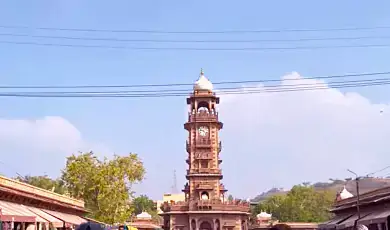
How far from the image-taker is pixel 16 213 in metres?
24.3

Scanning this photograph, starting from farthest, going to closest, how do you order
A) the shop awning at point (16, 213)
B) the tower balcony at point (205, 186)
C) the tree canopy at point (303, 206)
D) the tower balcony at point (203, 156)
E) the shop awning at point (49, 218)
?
1. the tree canopy at point (303, 206)
2. the tower balcony at point (203, 156)
3. the tower balcony at point (205, 186)
4. the shop awning at point (49, 218)
5. the shop awning at point (16, 213)

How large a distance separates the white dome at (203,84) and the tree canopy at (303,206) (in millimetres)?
31407

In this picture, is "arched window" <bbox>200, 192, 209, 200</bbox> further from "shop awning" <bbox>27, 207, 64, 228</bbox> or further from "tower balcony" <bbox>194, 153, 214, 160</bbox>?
→ "shop awning" <bbox>27, 207, 64, 228</bbox>

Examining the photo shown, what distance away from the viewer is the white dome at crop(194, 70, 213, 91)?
271 feet

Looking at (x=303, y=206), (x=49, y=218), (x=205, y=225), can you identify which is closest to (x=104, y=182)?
(x=49, y=218)

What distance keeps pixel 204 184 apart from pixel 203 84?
49.9 feet

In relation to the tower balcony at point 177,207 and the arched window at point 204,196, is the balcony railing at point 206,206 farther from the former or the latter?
the arched window at point 204,196

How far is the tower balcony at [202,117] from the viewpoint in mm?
80188

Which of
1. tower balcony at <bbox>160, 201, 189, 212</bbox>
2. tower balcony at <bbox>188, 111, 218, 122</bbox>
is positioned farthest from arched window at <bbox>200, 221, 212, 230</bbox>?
tower balcony at <bbox>188, 111, 218, 122</bbox>

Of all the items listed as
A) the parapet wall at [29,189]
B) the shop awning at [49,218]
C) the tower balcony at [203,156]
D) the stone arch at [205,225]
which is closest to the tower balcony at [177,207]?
the stone arch at [205,225]

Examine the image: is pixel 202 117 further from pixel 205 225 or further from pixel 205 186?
pixel 205 225

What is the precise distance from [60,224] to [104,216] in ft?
69.3

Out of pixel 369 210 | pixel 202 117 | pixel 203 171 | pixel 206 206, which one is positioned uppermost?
pixel 202 117

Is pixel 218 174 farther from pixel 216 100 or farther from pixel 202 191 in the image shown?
pixel 216 100
